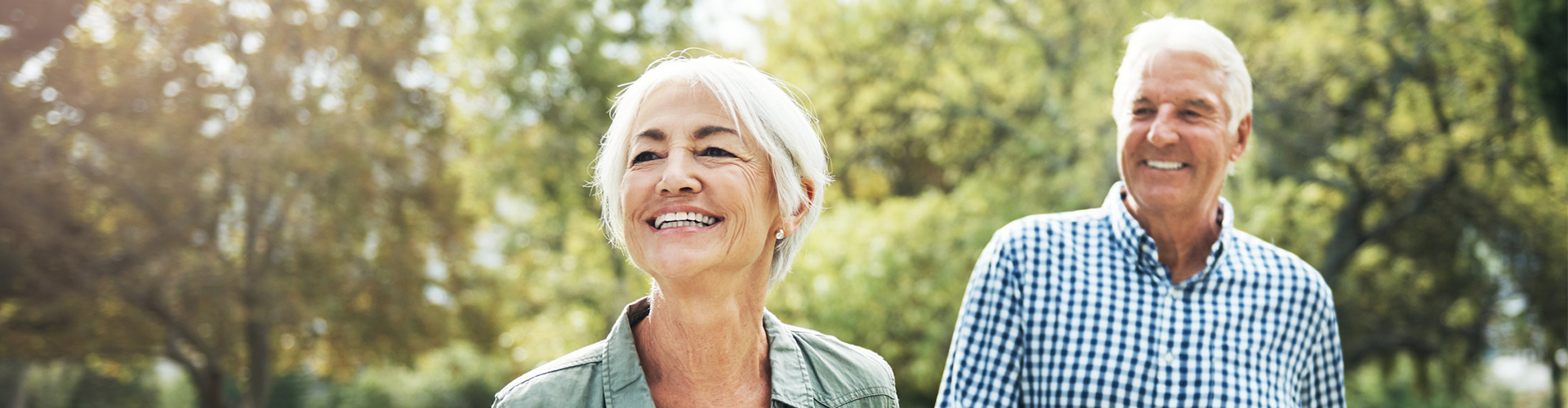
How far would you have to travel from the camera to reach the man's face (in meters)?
2.13

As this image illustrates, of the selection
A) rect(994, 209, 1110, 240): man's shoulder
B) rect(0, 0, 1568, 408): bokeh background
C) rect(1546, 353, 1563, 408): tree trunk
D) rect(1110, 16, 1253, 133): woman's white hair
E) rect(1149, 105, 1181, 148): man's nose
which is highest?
rect(0, 0, 1568, 408): bokeh background

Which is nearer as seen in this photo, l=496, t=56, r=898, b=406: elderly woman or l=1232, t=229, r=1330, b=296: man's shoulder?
l=496, t=56, r=898, b=406: elderly woman

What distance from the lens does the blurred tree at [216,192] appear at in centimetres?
1162

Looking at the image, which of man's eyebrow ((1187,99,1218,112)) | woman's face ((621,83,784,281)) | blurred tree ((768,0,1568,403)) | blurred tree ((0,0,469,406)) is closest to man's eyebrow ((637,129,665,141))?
woman's face ((621,83,784,281))

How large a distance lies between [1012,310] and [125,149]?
12360 mm

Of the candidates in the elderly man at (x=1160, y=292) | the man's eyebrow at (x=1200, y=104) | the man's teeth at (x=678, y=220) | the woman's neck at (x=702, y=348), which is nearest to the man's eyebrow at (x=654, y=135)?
the man's teeth at (x=678, y=220)

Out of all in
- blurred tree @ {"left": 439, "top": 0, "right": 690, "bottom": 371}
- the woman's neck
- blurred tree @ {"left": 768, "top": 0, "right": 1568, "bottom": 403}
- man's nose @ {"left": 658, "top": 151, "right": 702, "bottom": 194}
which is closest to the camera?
man's nose @ {"left": 658, "top": 151, "right": 702, "bottom": 194}

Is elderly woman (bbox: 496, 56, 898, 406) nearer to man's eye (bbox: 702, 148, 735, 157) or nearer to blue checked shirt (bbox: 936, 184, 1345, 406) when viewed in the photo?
man's eye (bbox: 702, 148, 735, 157)

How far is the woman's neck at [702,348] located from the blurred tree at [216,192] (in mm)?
11713

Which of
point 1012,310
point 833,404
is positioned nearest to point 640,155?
point 833,404

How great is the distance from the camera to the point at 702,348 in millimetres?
1646

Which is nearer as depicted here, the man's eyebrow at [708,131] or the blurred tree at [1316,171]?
the man's eyebrow at [708,131]

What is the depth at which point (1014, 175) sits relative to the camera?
12742 mm

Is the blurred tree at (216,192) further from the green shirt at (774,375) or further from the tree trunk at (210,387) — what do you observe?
the green shirt at (774,375)
